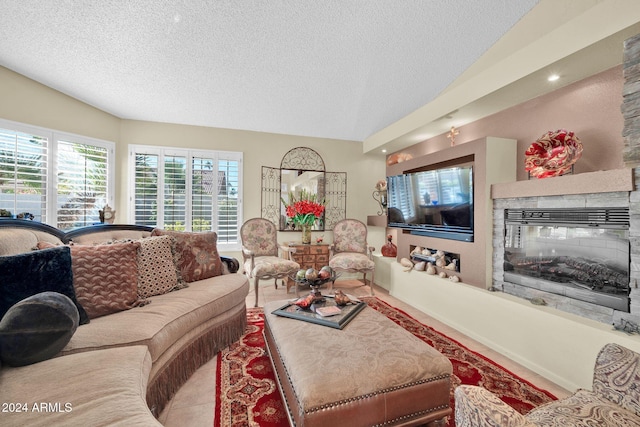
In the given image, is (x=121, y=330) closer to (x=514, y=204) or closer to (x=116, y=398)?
(x=116, y=398)

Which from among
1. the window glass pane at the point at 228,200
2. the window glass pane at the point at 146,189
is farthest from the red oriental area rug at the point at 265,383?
the window glass pane at the point at 146,189

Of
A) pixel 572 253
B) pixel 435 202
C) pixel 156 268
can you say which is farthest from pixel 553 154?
pixel 156 268

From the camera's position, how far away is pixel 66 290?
1518 mm

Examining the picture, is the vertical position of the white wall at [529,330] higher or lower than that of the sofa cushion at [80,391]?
lower

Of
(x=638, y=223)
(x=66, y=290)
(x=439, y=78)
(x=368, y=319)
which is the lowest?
(x=368, y=319)

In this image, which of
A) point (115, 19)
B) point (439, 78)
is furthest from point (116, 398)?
point (439, 78)

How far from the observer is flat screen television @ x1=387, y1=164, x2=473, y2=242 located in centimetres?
282

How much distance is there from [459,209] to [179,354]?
2.88 m

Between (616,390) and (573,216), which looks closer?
(616,390)

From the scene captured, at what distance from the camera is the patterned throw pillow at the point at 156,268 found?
6.63 ft

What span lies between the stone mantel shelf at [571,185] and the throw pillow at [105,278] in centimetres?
311

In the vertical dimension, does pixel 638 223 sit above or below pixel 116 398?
above

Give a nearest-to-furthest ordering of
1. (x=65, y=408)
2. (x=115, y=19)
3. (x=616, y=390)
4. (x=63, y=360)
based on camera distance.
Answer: (x=65, y=408) → (x=616, y=390) → (x=63, y=360) → (x=115, y=19)

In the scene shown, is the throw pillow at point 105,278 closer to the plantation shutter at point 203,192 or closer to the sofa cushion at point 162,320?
the sofa cushion at point 162,320
